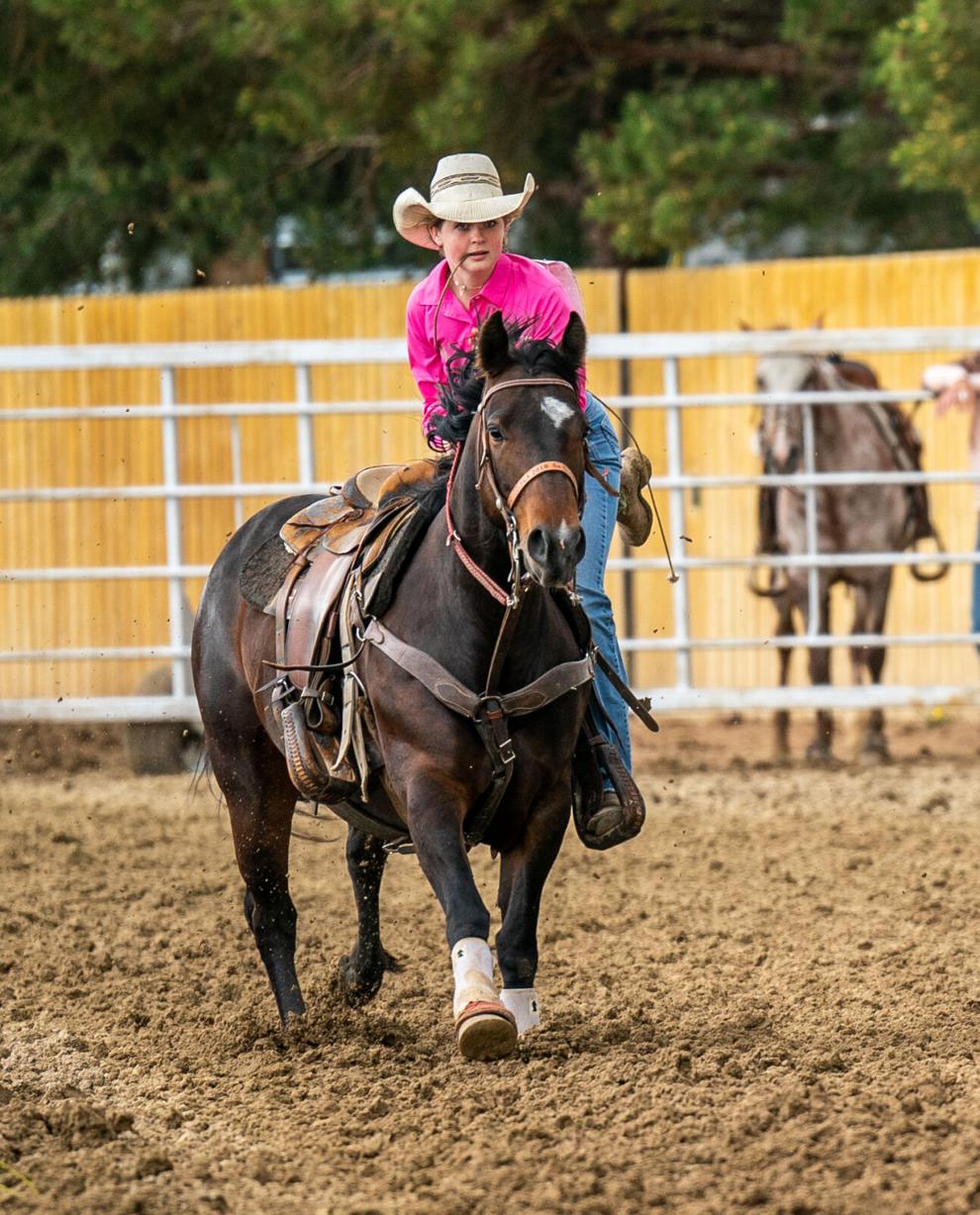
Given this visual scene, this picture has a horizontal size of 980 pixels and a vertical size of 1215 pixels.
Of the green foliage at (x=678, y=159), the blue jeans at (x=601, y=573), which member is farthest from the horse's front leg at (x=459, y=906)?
the green foliage at (x=678, y=159)

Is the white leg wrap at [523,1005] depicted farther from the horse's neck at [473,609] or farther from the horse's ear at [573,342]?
the horse's ear at [573,342]

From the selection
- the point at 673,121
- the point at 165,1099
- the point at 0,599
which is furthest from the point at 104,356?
the point at 165,1099

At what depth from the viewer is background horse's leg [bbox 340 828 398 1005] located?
510 cm

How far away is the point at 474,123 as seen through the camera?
37.6ft

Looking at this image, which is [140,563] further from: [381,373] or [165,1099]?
[165,1099]

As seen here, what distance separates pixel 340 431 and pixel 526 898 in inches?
301

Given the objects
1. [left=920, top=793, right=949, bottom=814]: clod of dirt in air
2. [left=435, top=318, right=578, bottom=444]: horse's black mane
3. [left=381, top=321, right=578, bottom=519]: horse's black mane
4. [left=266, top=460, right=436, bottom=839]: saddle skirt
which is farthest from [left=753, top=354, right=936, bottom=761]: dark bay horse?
[left=435, top=318, right=578, bottom=444]: horse's black mane

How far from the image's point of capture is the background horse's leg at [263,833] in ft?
16.5

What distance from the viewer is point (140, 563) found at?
36.0ft

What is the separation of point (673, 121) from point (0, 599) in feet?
17.7

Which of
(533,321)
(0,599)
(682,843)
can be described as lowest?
(682,843)

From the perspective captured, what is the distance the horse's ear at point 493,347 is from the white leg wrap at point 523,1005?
4.80 ft

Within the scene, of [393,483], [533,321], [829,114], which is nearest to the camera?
[533,321]

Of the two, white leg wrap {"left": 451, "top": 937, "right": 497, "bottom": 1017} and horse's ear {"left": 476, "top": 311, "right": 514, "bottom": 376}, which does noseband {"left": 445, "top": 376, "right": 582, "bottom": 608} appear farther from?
white leg wrap {"left": 451, "top": 937, "right": 497, "bottom": 1017}
